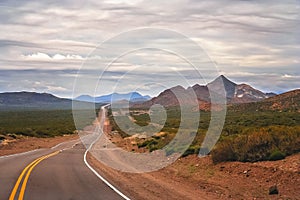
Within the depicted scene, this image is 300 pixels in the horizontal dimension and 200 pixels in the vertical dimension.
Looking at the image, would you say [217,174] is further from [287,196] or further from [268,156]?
[287,196]

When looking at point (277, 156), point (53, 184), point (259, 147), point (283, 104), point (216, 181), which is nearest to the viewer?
point (53, 184)

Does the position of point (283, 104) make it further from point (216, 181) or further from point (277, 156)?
point (216, 181)

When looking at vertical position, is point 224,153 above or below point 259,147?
below

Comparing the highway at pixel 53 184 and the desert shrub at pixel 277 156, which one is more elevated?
the desert shrub at pixel 277 156

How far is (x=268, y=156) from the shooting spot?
65.9 feet

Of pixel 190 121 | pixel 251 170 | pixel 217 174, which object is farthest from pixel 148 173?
pixel 190 121

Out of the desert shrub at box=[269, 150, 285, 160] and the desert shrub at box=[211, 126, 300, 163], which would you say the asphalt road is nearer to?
the desert shrub at box=[211, 126, 300, 163]

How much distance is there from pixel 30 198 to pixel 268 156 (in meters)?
10.7

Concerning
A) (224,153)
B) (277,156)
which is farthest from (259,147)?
(277,156)

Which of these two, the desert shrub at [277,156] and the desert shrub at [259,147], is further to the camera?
the desert shrub at [259,147]

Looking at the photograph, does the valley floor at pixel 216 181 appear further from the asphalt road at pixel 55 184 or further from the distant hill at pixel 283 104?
the distant hill at pixel 283 104

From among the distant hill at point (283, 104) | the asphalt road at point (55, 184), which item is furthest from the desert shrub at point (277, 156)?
the distant hill at point (283, 104)

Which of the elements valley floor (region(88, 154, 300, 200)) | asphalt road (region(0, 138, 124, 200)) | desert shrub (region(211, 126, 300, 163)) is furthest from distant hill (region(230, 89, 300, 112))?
asphalt road (region(0, 138, 124, 200))

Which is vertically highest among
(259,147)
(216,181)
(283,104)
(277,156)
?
(259,147)
